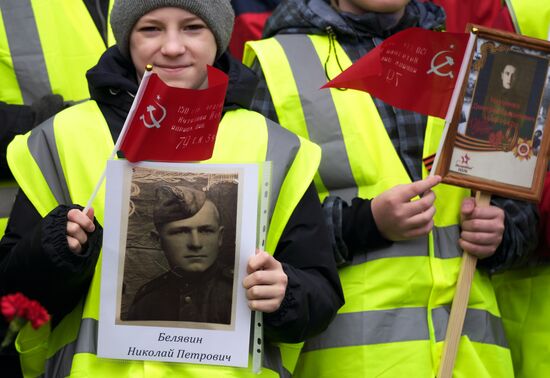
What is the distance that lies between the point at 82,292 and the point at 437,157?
47.3 inches

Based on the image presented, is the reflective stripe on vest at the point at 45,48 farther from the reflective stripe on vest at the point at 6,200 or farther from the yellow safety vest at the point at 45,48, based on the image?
the reflective stripe on vest at the point at 6,200

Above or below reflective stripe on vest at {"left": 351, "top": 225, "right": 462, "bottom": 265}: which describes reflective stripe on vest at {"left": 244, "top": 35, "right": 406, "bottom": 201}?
above

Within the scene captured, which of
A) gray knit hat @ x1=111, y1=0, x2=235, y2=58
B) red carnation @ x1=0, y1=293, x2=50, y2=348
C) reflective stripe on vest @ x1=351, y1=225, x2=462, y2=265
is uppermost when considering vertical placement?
gray knit hat @ x1=111, y1=0, x2=235, y2=58

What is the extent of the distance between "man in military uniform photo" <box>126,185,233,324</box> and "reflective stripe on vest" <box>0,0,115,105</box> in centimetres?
116

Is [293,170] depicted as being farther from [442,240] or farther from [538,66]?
[538,66]

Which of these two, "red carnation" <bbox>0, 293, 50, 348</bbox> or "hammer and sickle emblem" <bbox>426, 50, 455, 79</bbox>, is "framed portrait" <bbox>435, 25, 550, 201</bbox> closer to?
"hammer and sickle emblem" <bbox>426, 50, 455, 79</bbox>

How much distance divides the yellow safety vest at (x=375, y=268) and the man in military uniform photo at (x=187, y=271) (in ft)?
2.15

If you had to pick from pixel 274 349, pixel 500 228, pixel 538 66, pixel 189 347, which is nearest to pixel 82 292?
pixel 189 347

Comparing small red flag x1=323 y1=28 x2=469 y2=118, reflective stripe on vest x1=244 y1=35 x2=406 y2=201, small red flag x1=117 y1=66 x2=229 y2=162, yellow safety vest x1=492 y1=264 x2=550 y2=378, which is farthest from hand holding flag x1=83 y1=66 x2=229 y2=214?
yellow safety vest x1=492 y1=264 x2=550 y2=378

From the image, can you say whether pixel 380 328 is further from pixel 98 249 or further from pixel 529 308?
pixel 98 249

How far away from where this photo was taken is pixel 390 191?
3668 mm

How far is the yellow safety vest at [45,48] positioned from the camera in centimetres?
411

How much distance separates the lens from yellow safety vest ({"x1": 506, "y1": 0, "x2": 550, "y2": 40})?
4.27 metres

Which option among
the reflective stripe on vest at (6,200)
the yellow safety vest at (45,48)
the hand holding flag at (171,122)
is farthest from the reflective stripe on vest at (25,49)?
the hand holding flag at (171,122)
